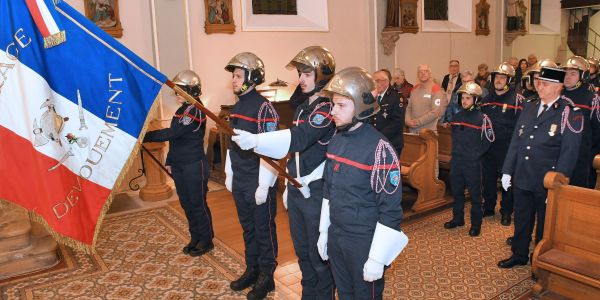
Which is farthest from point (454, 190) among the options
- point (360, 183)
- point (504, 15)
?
point (504, 15)

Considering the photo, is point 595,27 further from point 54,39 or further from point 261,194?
point 54,39

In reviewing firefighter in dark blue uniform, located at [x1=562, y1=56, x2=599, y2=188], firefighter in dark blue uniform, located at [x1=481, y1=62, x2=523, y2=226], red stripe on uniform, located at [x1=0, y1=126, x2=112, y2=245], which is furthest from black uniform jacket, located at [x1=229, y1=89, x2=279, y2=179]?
firefighter in dark blue uniform, located at [x1=562, y1=56, x2=599, y2=188]

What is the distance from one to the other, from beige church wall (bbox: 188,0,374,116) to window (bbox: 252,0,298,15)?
53 cm

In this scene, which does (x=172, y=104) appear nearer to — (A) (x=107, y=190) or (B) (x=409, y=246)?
(B) (x=409, y=246)

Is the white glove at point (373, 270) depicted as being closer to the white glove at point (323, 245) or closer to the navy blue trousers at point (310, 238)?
the white glove at point (323, 245)

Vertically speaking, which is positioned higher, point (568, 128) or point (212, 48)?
point (212, 48)

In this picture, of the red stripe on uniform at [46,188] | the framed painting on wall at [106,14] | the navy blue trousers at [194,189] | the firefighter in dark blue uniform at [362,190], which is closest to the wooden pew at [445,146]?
the navy blue trousers at [194,189]

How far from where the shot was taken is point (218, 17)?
882 centimetres

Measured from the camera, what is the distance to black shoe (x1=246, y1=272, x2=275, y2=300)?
12.9 ft

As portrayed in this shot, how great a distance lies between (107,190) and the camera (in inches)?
102

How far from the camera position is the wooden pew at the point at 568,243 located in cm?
358

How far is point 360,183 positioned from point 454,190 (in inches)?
129

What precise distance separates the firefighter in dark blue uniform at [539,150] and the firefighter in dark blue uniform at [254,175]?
220cm

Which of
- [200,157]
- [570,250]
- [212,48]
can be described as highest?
[212,48]
